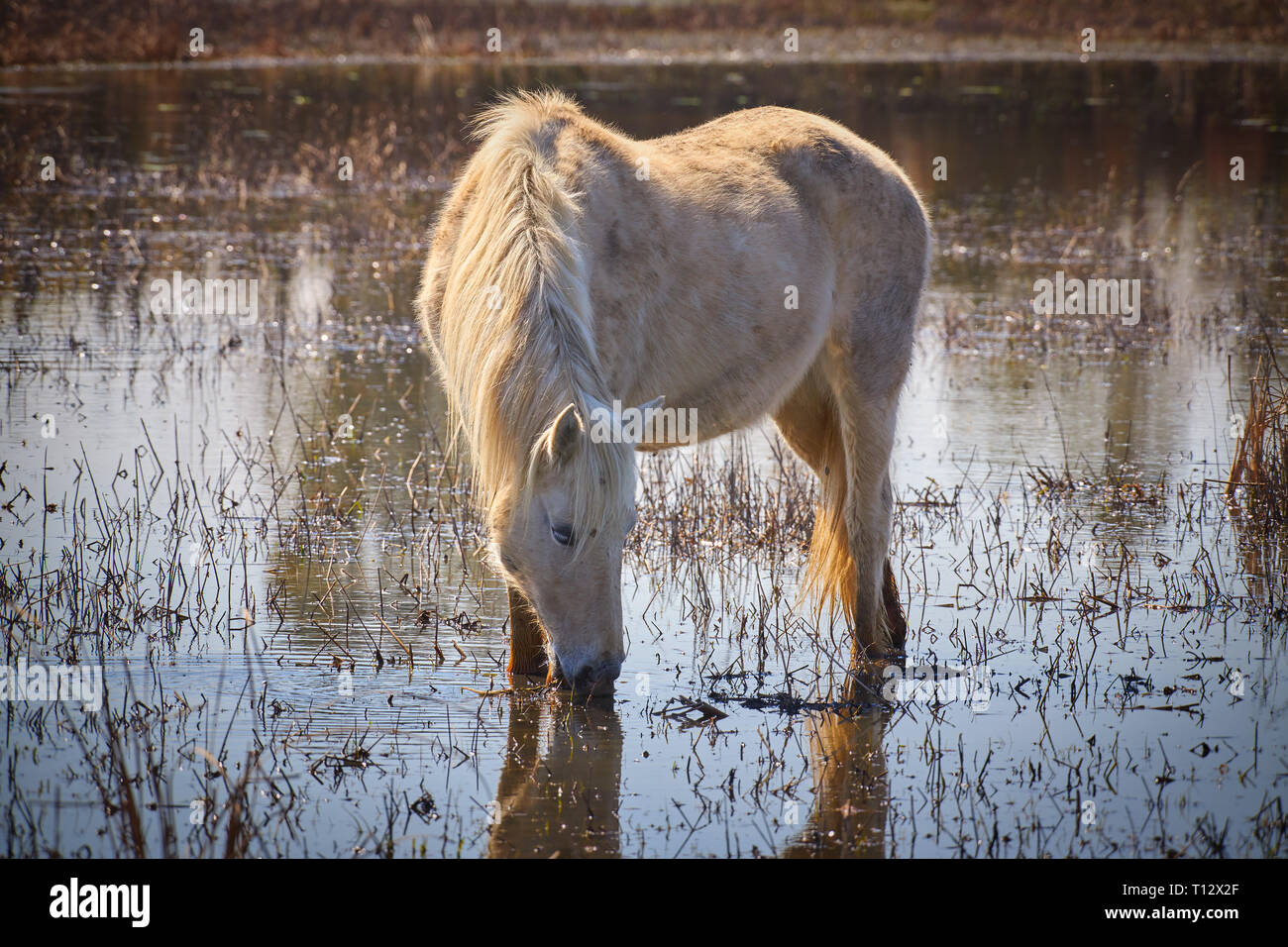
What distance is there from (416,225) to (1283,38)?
86.1 ft

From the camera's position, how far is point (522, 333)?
13.7ft

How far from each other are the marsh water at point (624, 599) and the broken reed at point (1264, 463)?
0.19m

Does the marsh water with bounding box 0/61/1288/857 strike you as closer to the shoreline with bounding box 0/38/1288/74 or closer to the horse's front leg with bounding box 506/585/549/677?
the horse's front leg with bounding box 506/585/549/677

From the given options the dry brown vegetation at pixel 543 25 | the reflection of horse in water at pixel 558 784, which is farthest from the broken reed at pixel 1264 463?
the dry brown vegetation at pixel 543 25

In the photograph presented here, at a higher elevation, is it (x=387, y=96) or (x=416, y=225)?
(x=387, y=96)

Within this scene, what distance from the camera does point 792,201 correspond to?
5.35 m

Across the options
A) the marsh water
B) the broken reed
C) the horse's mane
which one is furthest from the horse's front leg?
the broken reed

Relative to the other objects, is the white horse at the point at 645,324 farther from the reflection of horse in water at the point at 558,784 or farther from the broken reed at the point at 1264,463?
the broken reed at the point at 1264,463

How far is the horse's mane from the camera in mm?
4078

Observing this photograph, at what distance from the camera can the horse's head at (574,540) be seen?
401 centimetres

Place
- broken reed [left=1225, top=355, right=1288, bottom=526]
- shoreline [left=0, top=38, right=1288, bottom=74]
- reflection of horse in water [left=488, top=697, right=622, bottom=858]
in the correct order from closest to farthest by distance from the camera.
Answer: reflection of horse in water [left=488, top=697, right=622, bottom=858] → broken reed [left=1225, top=355, right=1288, bottom=526] → shoreline [left=0, top=38, right=1288, bottom=74]

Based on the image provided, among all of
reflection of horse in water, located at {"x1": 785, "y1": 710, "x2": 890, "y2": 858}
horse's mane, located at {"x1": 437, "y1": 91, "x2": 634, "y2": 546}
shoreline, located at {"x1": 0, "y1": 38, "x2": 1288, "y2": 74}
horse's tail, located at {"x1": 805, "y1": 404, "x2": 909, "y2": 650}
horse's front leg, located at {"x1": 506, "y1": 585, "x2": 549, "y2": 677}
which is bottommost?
reflection of horse in water, located at {"x1": 785, "y1": 710, "x2": 890, "y2": 858}
